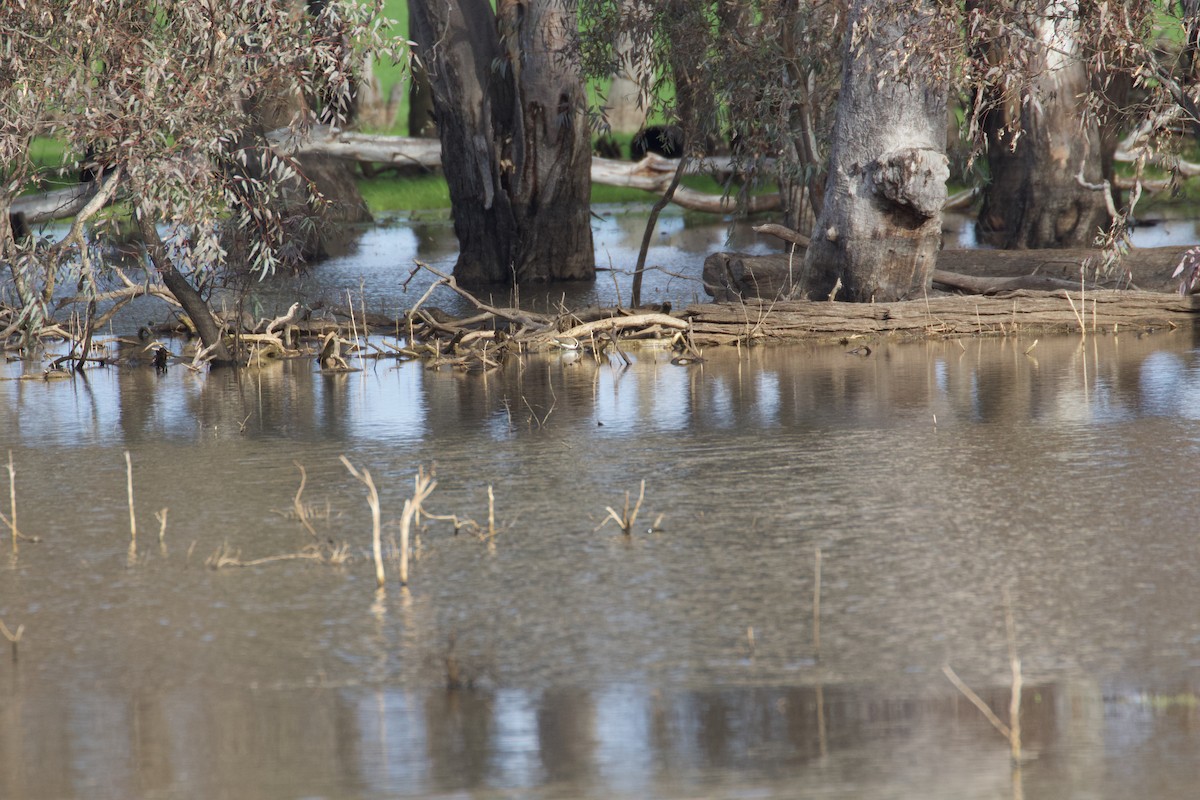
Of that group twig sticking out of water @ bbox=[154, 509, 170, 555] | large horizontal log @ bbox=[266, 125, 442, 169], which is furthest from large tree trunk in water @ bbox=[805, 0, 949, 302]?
large horizontal log @ bbox=[266, 125, 442, 169]

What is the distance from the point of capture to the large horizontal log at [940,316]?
1216cm

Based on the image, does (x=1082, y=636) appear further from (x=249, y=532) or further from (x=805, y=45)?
(x=805, y=45)

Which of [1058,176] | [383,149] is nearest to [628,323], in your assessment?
[1058,176]

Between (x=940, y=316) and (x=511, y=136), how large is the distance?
6828 millimetres

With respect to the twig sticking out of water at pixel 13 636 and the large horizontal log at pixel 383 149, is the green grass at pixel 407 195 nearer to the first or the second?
the large horizontal log at pixel 383 149

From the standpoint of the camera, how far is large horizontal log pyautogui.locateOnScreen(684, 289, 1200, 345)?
479 inches

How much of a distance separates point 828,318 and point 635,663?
7821 millimetres

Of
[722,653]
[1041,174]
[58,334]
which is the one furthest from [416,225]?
[722,653]

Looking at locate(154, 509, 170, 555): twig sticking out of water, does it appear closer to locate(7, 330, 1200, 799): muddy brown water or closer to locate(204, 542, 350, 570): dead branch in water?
locate(7, 330, 1200, 799): muddy brown water

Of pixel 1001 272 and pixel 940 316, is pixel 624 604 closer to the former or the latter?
pixel 940 316

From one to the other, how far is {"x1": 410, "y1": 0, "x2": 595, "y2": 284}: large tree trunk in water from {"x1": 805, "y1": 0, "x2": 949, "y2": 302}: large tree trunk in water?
4.56 m

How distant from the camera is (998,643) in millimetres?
4762

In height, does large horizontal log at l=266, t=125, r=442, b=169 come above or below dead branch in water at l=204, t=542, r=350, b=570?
above

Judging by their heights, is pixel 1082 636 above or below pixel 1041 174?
below
